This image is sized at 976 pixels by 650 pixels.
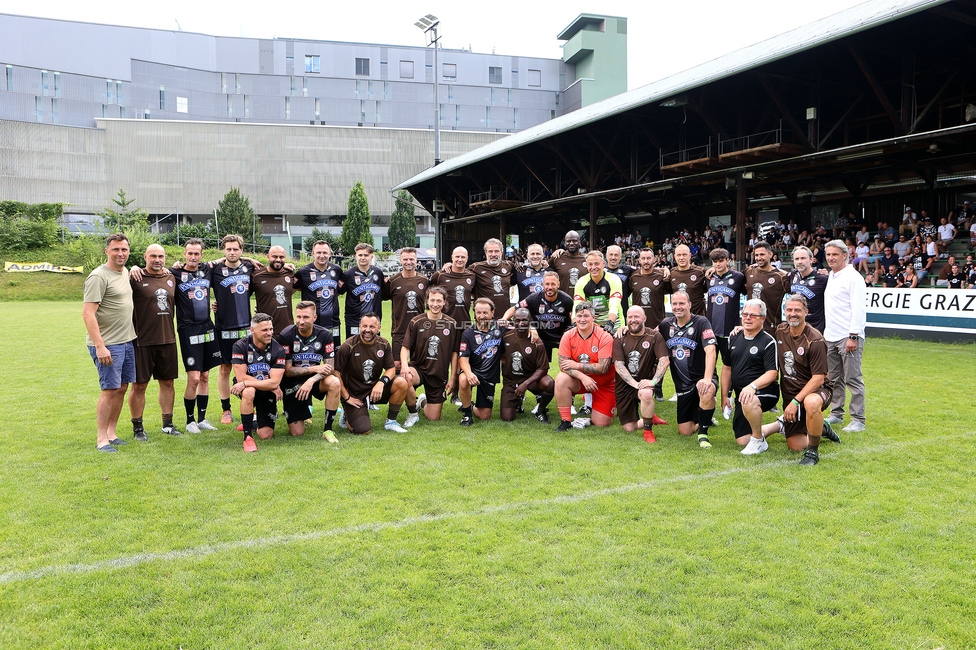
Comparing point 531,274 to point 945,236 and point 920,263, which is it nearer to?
point 920,263

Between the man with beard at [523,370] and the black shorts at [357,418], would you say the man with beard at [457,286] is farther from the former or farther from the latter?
the black shorts at [357,418]

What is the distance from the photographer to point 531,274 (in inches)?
349

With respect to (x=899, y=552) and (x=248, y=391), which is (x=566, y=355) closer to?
(x=248, y=391)

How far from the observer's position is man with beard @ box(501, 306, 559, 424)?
773cm

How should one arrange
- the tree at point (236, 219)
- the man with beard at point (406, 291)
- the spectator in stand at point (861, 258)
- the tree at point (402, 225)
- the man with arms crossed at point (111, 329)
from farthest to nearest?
the tree at point (402, 225) → the tree at point (236, 219) → the spectator in stand at point (861, 258) → the man with beard at point (406, 291) → the man with arms crossed at point (111, 329)

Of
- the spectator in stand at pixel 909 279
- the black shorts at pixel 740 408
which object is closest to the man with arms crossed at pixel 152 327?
the black shorts at pixel 740 408

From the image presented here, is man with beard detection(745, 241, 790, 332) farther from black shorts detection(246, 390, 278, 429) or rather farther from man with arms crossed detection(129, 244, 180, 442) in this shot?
man with arms crossed detection(129, 244, 180, 442)

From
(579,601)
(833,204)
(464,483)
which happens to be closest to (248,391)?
(464,483)

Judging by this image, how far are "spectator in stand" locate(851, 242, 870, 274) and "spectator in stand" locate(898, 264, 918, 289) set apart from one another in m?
1.47

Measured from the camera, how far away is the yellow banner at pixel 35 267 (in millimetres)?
33750

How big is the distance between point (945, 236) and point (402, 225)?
4224 cm

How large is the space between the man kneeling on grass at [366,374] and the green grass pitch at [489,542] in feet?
1.11

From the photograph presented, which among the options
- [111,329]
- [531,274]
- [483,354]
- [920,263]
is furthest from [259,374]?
[920,263]

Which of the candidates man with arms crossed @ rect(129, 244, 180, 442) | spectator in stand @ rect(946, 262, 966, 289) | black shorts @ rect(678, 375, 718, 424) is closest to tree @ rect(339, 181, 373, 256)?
spectator in stand @ rect(946, 262, 966, 289)
